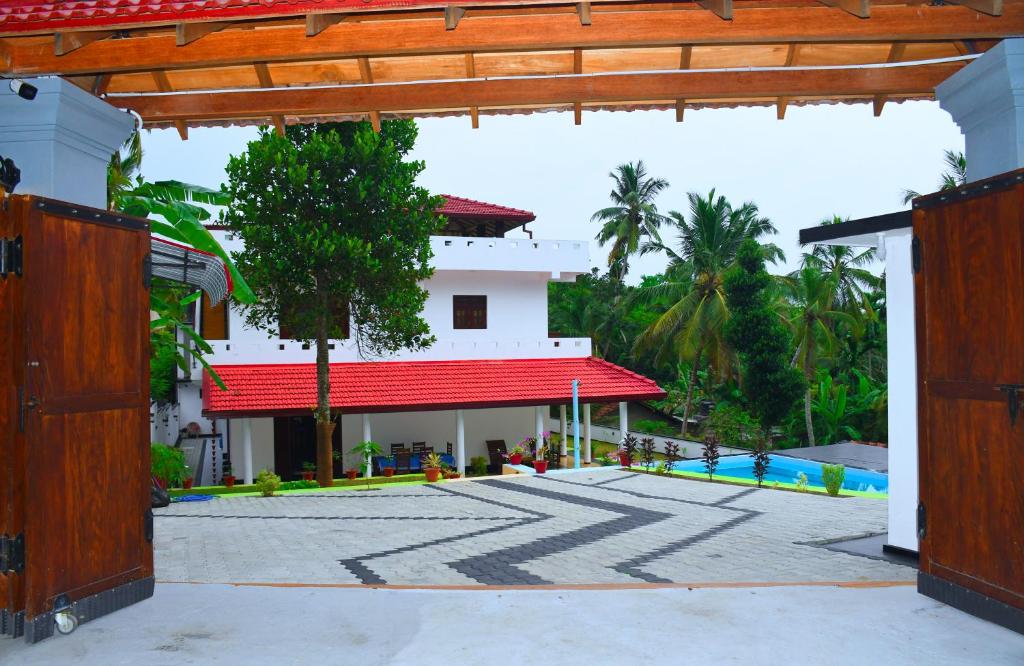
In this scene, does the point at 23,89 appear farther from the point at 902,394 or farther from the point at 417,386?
the point at 417,386

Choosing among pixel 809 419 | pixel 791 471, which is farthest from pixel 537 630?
pixel 809 419

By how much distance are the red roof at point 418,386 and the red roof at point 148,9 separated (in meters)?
15.4

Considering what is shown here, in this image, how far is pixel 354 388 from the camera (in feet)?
69.6

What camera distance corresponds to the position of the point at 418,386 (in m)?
21.8

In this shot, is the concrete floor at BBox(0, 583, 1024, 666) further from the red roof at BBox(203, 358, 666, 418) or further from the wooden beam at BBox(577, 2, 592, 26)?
the red roof at BBox(203, 358, 666, 418)

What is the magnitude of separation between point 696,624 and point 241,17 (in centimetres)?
426

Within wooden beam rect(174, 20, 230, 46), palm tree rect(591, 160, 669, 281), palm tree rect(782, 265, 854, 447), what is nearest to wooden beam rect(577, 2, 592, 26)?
wooden beam rect(174, 20, 230, 46)

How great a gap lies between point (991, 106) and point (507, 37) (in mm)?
3052

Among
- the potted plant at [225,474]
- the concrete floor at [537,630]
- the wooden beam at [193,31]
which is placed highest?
the wooden beam at [193,31]

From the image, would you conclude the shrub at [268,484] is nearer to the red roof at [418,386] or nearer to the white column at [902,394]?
the red roof at [418,386]

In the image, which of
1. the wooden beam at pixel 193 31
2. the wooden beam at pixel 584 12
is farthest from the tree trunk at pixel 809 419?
the wooden beam at pixel 193 31

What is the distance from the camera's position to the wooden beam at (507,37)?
5062mm

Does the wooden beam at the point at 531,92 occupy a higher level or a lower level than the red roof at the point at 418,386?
higher

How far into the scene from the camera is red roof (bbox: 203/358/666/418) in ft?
65.9
